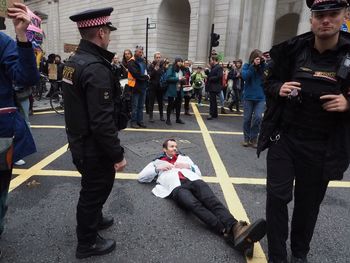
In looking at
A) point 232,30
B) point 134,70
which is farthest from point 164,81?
point 232,30

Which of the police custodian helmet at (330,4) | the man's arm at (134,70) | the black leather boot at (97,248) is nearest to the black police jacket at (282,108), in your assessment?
the police custodian helmet at (330,4)

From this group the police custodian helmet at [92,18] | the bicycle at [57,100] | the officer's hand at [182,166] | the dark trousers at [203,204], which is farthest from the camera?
the bicycle at [57,100]

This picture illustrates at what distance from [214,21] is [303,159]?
758 inches

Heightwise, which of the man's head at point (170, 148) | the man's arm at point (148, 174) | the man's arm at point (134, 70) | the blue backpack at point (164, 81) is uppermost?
the man's arm at point (134, 70)

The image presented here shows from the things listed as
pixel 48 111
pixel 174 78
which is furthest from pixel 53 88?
pixel 174 78

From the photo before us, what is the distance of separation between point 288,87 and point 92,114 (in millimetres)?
1436

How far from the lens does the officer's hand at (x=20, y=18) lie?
6.00 ft

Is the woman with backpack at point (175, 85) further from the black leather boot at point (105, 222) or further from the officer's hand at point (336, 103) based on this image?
the officer's hand at point (336, 103)

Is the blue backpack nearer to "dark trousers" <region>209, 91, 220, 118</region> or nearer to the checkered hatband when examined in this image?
"dark trousers" <region>209, 91, 220, 118</region>

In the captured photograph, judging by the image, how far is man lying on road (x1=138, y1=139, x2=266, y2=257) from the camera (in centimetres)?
256

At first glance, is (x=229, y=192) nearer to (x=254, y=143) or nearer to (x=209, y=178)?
(x=209, y=178)

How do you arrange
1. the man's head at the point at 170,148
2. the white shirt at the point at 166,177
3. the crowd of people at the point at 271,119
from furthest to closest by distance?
the man's head at the point at 170,148 → the white shirt at the point at 166,177 → the crowd of people at the point at 271,119

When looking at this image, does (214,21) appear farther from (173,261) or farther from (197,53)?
(173,261)

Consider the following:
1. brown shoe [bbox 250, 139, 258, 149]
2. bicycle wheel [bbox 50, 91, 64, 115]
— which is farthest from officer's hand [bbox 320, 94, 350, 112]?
bicycle wheel [bbox 50, 91, 64, 115]
